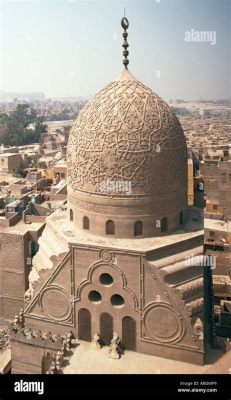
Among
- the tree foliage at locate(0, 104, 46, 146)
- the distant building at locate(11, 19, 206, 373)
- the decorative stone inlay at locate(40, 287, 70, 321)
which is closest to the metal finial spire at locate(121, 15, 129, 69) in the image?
the distant building at locate(11, 19, 206, 373)

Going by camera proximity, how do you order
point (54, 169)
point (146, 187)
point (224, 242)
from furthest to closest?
point (54, 169)
point (224, 242)
point (146, 187)

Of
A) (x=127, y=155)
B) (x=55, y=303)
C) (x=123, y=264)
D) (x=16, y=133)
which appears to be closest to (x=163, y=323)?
(x=123, y=264)

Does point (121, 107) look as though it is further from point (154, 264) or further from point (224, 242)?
point (224, 242)

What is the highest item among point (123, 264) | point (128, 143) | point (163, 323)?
point (128, 143)

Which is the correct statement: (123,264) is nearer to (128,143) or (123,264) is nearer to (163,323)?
(163,323)

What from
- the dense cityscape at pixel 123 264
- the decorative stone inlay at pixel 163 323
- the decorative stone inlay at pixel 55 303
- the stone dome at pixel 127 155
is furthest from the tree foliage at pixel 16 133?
the decorative stone inlay at pixel 163 323

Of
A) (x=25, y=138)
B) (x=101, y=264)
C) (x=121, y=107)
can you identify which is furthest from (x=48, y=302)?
(x=25, y=138)

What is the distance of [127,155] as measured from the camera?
496 inches

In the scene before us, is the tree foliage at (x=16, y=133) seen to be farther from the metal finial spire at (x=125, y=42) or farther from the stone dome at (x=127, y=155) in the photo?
the stone dome at (x=127, y=155)

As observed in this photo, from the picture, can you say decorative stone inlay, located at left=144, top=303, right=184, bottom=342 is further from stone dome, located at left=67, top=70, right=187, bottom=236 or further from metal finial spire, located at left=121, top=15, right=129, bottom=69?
metal finial spire, located at left=121, top=15, right=129, bottom=69

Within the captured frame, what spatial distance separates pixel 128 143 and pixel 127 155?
366 mm

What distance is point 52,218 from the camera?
15375 millimetres
